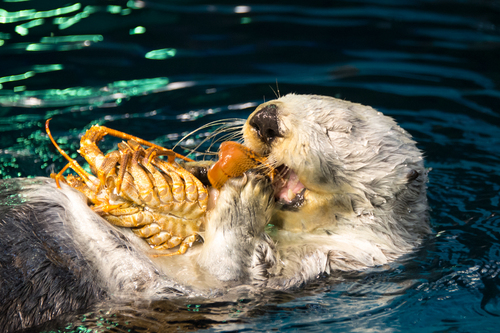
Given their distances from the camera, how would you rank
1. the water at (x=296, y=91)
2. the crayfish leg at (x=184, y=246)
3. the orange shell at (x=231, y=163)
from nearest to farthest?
the water at (x=296, y=91), the orange shell at (x=231, y=163), the crayfish leg at (x=184, y=246)

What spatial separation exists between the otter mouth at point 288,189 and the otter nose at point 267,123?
0.23m

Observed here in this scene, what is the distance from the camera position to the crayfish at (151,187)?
2.93m

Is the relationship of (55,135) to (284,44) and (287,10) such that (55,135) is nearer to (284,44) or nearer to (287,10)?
(284,44)

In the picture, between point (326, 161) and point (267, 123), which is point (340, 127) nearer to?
point (326, 161)

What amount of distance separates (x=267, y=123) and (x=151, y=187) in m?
0.76

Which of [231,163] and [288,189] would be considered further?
[288,189]

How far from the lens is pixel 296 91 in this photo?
20.6ft

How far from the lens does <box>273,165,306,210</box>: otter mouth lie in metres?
3.04

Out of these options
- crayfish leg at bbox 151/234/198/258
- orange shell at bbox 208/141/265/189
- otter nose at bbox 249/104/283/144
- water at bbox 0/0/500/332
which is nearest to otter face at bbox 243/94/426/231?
otter nose at bbox 249/104/283/144

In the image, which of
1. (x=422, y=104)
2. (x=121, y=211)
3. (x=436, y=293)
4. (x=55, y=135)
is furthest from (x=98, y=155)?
(x=422, y=104)

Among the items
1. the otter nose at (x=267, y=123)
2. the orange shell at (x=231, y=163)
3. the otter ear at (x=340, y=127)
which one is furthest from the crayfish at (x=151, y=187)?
the otter ear at (x=340, y=127)

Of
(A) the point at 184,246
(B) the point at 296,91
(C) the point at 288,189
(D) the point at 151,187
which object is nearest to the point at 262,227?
(C) the point at 288,189

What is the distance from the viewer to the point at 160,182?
298 cm

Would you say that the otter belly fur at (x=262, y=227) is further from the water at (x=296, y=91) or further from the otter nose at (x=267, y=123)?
the water at (x=296, y=91)
